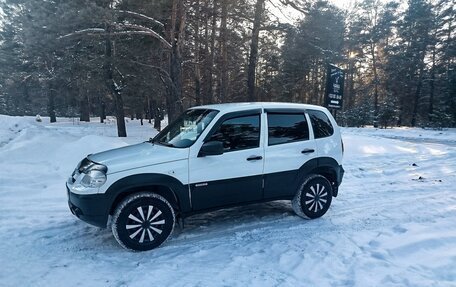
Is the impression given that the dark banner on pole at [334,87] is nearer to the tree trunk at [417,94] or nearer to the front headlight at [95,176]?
the front headlight at [95,176]

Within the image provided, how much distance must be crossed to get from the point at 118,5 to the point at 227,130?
10.6 meters

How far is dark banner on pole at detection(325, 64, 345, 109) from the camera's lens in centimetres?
1288

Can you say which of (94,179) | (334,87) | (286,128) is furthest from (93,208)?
(334,87)

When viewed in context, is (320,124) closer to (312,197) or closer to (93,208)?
(312,197)

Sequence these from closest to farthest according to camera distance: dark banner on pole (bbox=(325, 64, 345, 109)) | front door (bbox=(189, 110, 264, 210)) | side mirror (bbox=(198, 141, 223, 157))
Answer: side mirror (bbox=(198, 141, 223, 157)), front door (bbox=(189, 110, 264, 210)), dark banner on pole (bbox=(325, 64, 345, 109))

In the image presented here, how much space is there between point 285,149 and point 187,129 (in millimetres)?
1604

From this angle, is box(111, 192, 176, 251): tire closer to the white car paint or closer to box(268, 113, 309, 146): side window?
the white car paint

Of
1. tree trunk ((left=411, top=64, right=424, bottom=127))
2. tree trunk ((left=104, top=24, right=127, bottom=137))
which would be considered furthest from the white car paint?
tree trunk ((left=411, top=64, right=424, bottom=127))

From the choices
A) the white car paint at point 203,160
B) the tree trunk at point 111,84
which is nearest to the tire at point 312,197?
the white car paint at point 203,160

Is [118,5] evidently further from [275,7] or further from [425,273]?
[425,273]

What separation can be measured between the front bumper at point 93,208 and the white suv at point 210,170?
0.04 ft

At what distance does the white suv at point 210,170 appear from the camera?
4.24m

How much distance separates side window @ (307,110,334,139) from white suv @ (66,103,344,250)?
18mm

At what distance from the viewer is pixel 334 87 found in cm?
1306
